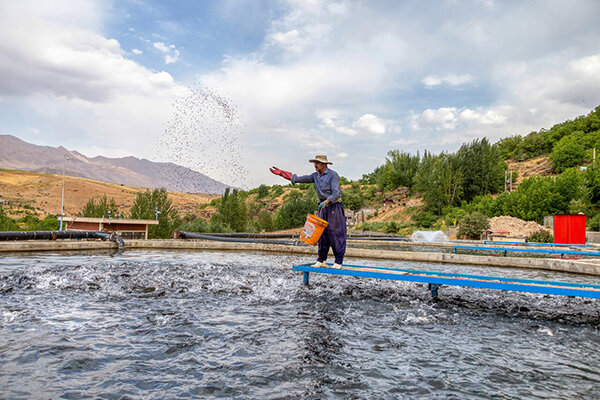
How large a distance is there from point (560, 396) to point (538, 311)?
126 inches

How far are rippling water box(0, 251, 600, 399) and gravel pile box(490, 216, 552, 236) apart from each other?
20.0 metres

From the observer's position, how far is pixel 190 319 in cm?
466

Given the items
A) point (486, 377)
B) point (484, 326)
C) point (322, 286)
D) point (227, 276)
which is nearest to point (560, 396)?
point (486, 377)

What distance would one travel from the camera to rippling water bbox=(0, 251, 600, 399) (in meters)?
2.88

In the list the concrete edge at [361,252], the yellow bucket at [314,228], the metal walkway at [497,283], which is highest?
the yellow bucket at [314,228]

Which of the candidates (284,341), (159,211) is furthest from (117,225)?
(284,341)

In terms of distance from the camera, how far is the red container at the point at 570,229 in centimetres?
1562

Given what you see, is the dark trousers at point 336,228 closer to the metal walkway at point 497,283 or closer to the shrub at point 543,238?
the metal walkway at point 497,283

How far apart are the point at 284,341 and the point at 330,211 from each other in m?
3.30

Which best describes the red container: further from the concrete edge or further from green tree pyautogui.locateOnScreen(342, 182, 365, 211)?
green tree pyautogui.locateOnScreen(342, 182, 365, 211)

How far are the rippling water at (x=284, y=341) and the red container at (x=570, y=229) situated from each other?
11.1 m

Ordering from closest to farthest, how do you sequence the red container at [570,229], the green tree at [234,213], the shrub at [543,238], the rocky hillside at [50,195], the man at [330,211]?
the man at [330,211], the red container at [570,229], the shrub at [543,238], the green tree at [234,213], the rocky hillside at [50,195]

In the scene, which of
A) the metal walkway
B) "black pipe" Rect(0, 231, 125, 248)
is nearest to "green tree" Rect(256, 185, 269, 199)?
"black pipe" Rect(0, 231, 125, 248)

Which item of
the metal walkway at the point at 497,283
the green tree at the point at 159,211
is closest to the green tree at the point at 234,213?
the green tree at the point at 159,211
